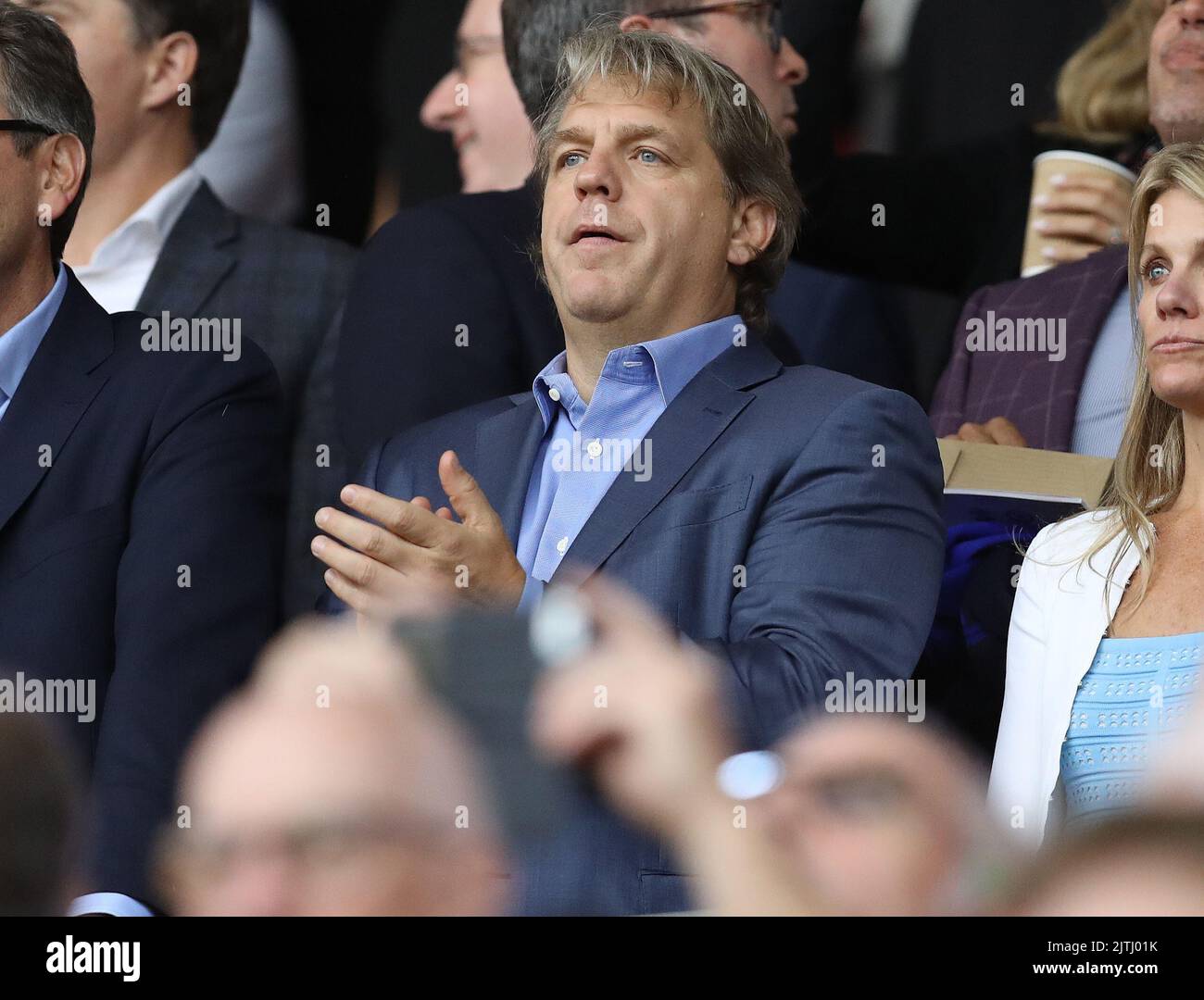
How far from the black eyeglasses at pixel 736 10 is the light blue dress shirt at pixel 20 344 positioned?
3.48 feet

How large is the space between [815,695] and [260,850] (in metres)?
0.91

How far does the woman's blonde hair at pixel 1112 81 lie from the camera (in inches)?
112

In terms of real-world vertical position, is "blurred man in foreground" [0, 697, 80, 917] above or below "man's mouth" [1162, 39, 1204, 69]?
below

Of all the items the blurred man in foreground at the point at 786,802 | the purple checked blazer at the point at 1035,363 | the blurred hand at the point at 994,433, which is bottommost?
the blurred man in foreground at the point at 786,802

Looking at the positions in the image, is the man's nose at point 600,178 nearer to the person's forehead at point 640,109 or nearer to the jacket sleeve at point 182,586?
the person's forehead at point 640,109

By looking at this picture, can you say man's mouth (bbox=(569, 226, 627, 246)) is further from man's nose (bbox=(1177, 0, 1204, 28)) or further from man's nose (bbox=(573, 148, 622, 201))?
man's nose (bbox=(1177, 0, 1204, 28))

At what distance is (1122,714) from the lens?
1.93 meters

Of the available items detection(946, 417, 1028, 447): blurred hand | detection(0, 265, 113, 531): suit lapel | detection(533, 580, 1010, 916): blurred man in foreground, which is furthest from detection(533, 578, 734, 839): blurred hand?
detection(946, 417, 1028, 447): blurred hand

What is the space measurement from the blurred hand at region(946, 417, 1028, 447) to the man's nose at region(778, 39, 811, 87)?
2.35 feet

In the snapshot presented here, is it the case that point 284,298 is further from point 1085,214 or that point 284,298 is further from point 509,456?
point 1085,214

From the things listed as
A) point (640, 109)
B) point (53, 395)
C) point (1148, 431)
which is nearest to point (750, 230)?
point (640, 109)

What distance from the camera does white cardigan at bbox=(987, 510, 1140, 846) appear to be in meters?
1.95

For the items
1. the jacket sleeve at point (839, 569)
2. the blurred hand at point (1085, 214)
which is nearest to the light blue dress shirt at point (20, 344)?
the jacket sleeve at point (839, 569)
